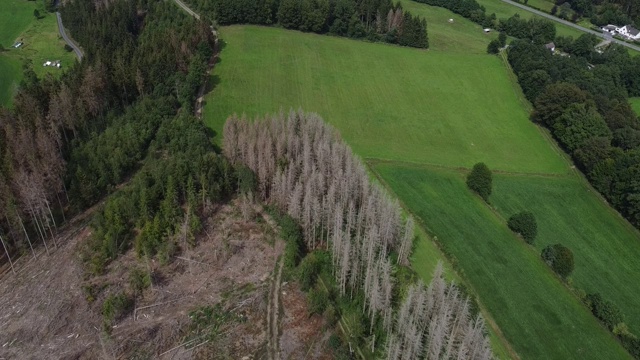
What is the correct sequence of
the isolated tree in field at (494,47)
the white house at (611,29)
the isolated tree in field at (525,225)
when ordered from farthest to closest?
the white house at (611,29), the isolated tree in field at (494,47), the isolated tree in field at (525,225)

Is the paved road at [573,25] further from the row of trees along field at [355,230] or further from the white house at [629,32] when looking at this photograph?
the row of trees along field at [355,230]

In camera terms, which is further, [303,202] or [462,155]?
[462,155]

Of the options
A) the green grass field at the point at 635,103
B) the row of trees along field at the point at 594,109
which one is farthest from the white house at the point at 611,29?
the green grass field at the point at 635,103

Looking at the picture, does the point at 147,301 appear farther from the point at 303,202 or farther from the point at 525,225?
the point at 525,225

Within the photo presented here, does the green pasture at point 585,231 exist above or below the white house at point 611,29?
below

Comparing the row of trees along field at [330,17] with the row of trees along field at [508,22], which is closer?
the row of trees along field at [330,17]

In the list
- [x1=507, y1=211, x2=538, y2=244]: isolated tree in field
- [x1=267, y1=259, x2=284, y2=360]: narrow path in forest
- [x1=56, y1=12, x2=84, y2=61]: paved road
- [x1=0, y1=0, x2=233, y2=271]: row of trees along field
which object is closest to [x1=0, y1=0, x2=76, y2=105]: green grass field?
[x1=56, y1=12, x2=84, y2=61]: paved road

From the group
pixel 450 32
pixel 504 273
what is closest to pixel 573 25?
pixel 450 32

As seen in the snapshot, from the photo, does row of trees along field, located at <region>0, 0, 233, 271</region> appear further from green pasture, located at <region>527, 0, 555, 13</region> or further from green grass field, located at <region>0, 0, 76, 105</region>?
green pasture, located at <region>527, 0, 555, 13</region>
